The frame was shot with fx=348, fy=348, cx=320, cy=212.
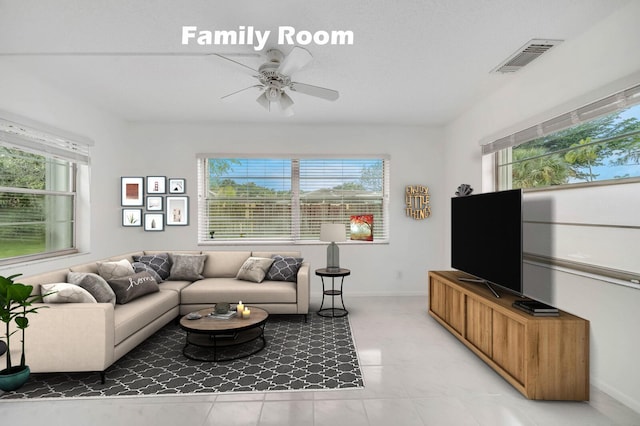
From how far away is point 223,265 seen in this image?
16.0ft

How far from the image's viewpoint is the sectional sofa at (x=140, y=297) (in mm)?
2691

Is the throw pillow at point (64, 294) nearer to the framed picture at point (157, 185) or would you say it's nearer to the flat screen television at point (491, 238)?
the framed picture at point (157, 185)

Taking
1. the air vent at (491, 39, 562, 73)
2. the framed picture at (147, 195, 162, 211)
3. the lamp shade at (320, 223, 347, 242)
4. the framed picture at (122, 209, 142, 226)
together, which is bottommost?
the lamp shade at (320, 223, 347, 242)

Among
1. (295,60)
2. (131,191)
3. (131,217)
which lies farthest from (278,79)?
(131,217)

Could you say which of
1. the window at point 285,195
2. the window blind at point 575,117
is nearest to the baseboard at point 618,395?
the window blind at point 575,117

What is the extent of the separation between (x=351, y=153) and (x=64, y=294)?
422 cm

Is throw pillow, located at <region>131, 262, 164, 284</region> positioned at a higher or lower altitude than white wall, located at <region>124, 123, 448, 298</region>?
lower

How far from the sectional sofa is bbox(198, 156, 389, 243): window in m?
0.85

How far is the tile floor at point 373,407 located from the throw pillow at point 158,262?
7.16 ft

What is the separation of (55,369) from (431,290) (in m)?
3.91

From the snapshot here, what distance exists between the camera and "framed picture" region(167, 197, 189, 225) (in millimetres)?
5562

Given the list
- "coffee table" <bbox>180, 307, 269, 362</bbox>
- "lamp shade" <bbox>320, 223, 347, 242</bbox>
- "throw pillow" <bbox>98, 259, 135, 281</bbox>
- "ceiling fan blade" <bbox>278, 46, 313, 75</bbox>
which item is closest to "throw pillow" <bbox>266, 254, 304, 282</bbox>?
"lamp shade" <bbox>320, 223, 347, 242</bbox>

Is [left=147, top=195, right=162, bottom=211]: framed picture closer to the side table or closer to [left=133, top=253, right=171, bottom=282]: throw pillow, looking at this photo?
[left=133, top=253, right=171, bottom=282]: throw pillow

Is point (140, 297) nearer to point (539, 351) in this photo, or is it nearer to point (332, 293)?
point (332, 293)
